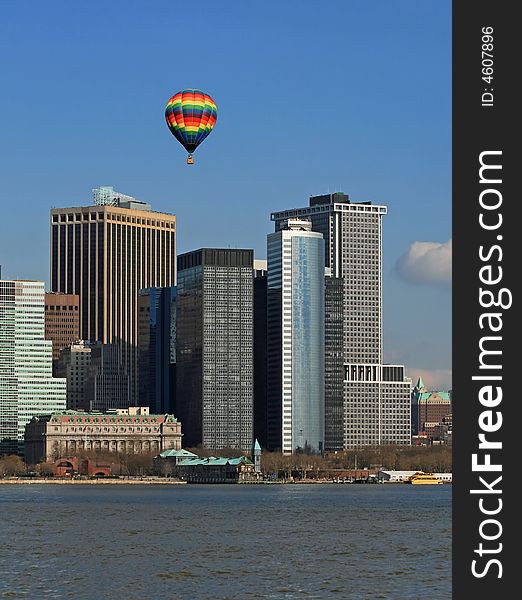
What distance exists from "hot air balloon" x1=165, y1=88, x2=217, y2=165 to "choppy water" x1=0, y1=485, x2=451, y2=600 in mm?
34107

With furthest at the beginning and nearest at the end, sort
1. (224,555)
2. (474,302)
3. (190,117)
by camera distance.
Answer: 1. (190,117)
2. (224,555)
3. (474,302)

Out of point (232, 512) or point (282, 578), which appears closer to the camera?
point (282, 578)

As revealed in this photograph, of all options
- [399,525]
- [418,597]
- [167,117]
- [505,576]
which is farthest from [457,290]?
[167,117]

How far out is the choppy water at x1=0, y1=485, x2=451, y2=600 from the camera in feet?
231

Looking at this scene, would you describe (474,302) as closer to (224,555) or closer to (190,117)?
(224,555)

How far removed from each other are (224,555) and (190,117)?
2445 inches

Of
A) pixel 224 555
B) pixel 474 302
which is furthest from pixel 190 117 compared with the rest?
pixel 474 302

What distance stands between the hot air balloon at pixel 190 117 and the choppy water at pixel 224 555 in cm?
3411

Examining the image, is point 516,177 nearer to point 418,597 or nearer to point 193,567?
point 418,597

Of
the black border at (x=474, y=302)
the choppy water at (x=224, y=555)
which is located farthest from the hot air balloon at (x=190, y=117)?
the black border at (x=474, y=302)

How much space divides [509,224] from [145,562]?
53.6 metres

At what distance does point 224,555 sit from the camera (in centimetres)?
9069

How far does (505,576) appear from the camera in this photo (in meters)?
35.7

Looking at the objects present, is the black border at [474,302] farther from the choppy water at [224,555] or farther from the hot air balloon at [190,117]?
the hot air balloon at [190,117]
